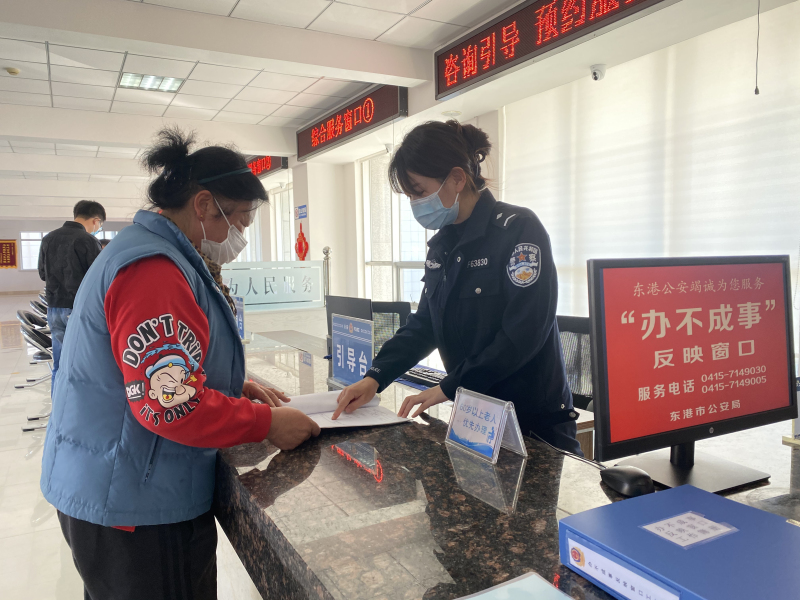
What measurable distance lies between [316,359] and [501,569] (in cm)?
170

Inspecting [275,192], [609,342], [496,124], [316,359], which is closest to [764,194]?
[496,124]

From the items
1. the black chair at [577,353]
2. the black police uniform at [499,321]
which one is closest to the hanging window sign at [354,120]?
the black chair at [577,353]

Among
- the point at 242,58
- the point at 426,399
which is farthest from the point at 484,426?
the point at 242,58

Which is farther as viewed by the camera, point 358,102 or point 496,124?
point 358,102

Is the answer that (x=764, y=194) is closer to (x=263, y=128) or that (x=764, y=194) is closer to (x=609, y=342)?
(x=609, y=342)

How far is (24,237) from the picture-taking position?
61.7ft

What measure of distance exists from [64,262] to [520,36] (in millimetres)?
3778

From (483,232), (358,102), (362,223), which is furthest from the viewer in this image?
(362,223)

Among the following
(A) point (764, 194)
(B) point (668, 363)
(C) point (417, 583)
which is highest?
(A) point (764, 194)

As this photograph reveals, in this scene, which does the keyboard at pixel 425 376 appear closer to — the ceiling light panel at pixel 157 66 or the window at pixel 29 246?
the ceiling light panel at pixel 157 66

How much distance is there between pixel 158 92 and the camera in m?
5.40

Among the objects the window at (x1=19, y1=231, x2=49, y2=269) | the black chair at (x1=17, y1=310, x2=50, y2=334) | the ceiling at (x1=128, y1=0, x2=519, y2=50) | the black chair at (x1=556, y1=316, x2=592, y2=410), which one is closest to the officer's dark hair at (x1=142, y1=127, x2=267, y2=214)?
the black chair at (x1=556, y1=316, x2=592, y2=410)

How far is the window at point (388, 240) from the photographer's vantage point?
704 cm

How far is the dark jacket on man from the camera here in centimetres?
425
